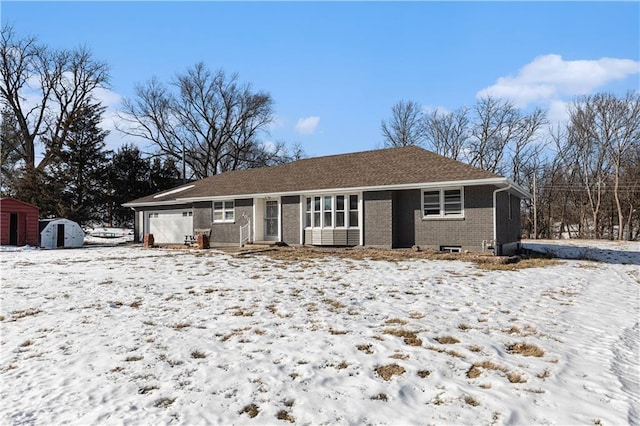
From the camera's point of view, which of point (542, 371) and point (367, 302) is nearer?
point (542, 371)

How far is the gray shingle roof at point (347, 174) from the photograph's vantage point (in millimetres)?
15666

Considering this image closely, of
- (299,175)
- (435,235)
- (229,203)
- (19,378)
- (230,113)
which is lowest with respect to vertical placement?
(19,378)

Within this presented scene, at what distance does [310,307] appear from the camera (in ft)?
22.3

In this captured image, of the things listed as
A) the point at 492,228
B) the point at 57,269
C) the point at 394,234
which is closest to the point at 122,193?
the point at 57,269

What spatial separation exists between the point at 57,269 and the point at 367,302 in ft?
34.3

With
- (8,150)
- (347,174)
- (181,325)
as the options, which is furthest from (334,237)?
(8,150)

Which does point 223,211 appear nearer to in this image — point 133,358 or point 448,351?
point 133,358

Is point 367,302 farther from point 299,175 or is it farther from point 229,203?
point 229,203

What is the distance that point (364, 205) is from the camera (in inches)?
658

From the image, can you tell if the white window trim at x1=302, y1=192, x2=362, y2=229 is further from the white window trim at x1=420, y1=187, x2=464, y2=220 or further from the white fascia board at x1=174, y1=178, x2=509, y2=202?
the white window trim at x1=420, y1=187, x2=464, y2=220

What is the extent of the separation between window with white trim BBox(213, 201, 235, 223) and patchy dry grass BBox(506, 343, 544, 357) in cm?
1747

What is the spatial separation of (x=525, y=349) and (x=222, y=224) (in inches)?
714

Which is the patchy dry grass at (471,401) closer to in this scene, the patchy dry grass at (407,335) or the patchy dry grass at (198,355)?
the patchy dry grass at (407,335)

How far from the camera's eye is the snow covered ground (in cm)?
335
